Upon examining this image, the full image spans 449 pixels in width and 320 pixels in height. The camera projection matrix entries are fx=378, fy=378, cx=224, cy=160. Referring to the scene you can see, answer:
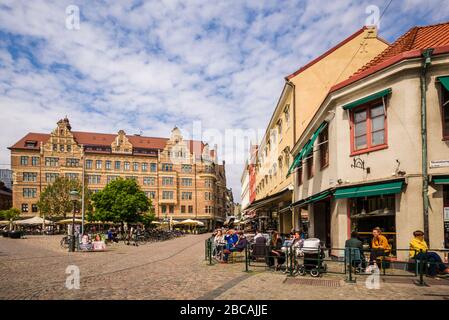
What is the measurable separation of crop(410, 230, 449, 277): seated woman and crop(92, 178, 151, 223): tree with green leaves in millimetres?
40164

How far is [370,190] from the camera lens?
12484 mm

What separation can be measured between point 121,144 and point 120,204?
34.0m

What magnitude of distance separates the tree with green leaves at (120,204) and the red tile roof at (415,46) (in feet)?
122

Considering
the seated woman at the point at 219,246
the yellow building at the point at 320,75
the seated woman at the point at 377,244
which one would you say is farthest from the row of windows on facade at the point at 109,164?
the seated woman at the point at 377,244

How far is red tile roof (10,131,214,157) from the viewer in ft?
245

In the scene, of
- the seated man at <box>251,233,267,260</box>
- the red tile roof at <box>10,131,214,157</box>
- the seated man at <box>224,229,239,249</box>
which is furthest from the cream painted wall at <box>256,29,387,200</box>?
the red tile roof at <box>10,131,214,157</box>

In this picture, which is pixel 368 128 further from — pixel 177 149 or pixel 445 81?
pixel 177 149

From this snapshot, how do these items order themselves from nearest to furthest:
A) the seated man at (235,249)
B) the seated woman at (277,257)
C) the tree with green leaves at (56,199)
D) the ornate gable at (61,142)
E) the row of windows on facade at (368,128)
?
the seated woman at (277,257)
the row of windows on facade at (368,128)
the seated man at (235,249)
the tree with green leaves at (56,199)
the ornate gable at (61,142)

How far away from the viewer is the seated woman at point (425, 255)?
10.1 m

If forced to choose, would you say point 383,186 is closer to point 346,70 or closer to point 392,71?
point 392,71

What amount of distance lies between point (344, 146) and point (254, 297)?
7.83 metres

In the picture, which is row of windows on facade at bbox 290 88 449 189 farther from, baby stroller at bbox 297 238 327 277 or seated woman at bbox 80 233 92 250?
seated woman at bbox 80 233 92 250

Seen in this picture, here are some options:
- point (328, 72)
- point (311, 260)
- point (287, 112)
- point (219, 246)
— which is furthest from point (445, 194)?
point (287, 112)

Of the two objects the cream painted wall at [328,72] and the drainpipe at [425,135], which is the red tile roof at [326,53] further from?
the drainpipe at [425,135]
